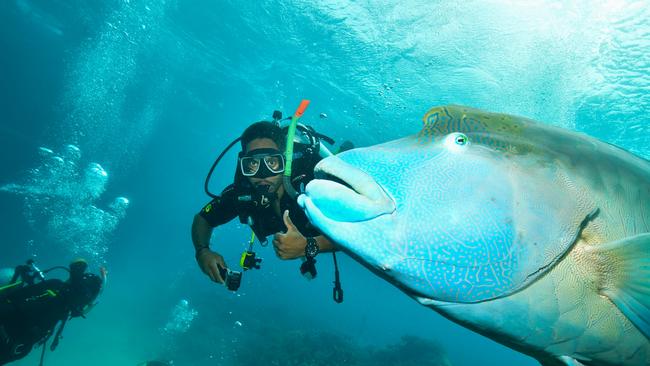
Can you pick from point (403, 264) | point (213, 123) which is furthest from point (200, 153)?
point (403, 264)

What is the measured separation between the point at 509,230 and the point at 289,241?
72.9 inches

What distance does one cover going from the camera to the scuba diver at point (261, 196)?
127 inches

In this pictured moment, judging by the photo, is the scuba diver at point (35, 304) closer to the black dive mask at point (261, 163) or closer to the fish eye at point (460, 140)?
the black dive mask at point (261, 163)

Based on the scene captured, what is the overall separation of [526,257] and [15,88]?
3641 cm

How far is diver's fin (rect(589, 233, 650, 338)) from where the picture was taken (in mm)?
1087

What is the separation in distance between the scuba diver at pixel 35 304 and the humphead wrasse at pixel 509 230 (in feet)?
26.6

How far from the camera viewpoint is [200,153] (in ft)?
178

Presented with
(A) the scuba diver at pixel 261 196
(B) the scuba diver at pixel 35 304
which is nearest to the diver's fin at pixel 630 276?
(A) the scuba diver at pixel 261 196

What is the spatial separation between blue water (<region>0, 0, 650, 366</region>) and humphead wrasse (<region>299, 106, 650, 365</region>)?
39.2 feet

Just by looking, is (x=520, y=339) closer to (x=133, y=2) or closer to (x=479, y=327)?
(x=479, y=327)

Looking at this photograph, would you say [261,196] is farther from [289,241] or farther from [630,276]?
[630,276]

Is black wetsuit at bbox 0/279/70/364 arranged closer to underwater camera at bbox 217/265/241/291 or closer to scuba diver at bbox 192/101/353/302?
scuba diver at bbox 192/101/353/302

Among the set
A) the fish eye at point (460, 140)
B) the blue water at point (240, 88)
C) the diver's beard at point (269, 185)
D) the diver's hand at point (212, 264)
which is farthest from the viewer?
the blue water at point (240, 88)

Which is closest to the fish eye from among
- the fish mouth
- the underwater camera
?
the fish mouth
